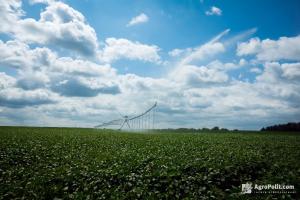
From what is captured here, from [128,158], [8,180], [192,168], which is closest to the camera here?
[8,180]

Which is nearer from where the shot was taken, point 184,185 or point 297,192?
point 297,192

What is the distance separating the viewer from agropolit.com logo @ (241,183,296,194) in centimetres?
1466

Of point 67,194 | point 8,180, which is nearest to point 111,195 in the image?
point 67,194

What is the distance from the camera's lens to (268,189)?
15.1 meters

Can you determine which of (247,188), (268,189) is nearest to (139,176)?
(247,188)

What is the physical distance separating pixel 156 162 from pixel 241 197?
781cm

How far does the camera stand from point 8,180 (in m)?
17.0

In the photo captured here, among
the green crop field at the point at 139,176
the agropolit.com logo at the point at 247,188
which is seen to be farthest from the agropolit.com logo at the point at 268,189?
the green crop field at the point at 139,176

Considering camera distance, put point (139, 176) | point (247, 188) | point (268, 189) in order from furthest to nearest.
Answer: point (139, 176) < point (247, 188) < point (268, 189)

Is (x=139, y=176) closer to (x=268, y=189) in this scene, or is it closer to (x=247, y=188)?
(x=247, y=188)

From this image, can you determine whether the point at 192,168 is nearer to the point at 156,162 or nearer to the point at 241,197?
the point at 156,162

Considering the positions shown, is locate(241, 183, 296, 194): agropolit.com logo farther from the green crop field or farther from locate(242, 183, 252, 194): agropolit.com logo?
the green crop field

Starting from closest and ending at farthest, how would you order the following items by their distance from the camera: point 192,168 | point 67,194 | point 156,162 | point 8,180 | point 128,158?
point 67,194
point 8,180
point 192,168
point 156,162
point 128,158

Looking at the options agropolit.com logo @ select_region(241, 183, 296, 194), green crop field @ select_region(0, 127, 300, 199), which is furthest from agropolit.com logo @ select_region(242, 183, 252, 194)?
green crop field @ select_region(0, 127, 300, 199)
